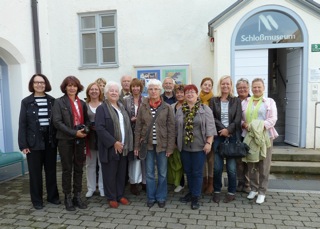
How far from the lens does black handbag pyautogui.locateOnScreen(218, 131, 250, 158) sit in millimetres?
3732

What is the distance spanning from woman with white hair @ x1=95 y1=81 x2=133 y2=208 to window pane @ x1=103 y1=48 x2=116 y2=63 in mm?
3600

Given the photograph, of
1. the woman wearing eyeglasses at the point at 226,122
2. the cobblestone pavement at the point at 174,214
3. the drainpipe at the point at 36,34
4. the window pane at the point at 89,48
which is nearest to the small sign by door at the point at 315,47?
the woman wearing eyeglasses at the point at 226,122

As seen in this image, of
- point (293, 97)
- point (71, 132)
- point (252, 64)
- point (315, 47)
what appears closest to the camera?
point (71, 132)

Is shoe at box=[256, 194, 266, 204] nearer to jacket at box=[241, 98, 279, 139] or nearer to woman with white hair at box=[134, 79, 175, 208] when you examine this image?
jacket at box=[241, 98, 279, 139]

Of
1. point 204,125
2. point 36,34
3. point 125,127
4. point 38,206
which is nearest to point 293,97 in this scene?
point 204,125

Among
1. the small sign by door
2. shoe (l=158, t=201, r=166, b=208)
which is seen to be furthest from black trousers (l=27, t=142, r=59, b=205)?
the small sign by door

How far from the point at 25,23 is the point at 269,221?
6335mm

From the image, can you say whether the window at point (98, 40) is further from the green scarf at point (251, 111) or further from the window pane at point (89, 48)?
the green scarf at point (251, 111)

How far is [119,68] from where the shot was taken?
23.3ft

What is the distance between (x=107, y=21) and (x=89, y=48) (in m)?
0.84

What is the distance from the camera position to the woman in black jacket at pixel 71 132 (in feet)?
11.9

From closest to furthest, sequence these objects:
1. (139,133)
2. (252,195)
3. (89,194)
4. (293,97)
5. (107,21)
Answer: (139,133), (252,195), (89,194), (293,97), (107,21)

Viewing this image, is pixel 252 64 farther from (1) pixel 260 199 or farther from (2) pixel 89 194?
(2) pixel 89 194

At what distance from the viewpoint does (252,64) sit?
5895 mm
